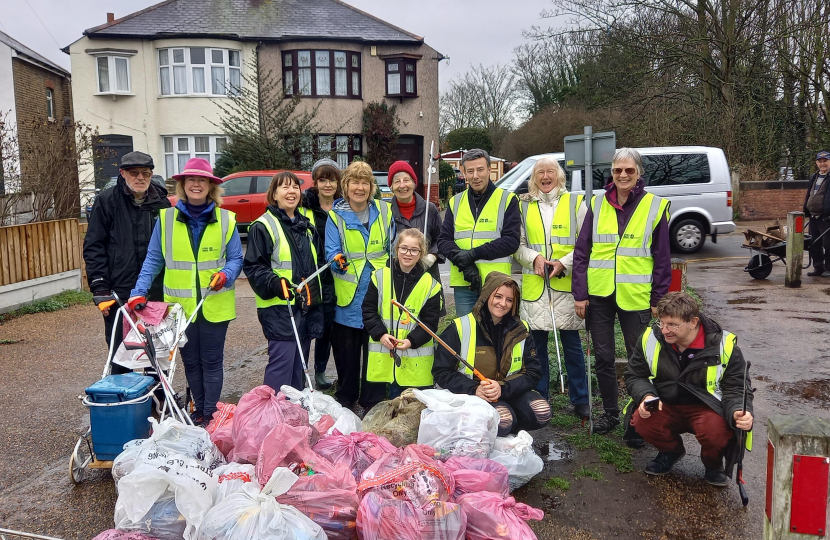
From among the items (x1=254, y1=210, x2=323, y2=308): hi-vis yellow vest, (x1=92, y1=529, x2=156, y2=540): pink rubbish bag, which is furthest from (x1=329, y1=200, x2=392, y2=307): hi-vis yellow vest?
(x1=92, y1=529, x2=156, y2=540): pink rubbish bag

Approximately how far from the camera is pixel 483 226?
516cm

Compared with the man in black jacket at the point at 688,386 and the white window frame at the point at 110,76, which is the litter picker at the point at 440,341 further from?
the white window frame at the point at 110,76

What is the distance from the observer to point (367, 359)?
16.8ft

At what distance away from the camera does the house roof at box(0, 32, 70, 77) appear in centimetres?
2434

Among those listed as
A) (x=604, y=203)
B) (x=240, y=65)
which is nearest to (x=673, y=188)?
(x=604, y=203)

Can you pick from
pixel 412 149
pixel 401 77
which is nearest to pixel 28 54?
pixel 401 77

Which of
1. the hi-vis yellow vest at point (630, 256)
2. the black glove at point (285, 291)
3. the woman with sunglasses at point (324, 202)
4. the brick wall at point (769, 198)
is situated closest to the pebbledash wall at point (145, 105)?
the brick wall at point (769, 198)

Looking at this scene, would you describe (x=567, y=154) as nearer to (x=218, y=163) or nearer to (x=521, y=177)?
(x=521, y=177)

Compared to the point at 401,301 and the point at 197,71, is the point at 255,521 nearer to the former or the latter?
the point at 401,301

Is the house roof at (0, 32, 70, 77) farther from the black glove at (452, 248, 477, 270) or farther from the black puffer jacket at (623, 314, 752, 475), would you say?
the black puffer jacket at (623, 314, 752, 475)

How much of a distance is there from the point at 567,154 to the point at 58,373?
5.52m

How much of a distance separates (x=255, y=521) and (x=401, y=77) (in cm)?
2596

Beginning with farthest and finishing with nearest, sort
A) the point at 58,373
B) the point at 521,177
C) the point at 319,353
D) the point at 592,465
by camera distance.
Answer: the point at 521,177 < the point at 58,373 < the point at 319,353 < the point at 592,465

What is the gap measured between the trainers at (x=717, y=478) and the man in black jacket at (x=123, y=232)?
12.8 ft
